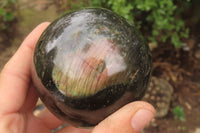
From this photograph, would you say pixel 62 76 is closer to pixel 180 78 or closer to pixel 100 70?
pixel 100 70

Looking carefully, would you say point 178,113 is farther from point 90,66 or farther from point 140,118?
point 90,66

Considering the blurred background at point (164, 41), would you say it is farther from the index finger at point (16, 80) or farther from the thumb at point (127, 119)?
the thumb at point (127, 119)

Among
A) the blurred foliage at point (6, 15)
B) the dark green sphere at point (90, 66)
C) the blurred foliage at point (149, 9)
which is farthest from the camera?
the blurred foliage at point (6, 15)

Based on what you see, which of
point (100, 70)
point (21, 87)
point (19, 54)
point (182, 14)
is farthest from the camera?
point (182, 14)

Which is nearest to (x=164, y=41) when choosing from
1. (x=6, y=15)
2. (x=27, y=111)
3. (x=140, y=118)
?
(x=140, y=118)

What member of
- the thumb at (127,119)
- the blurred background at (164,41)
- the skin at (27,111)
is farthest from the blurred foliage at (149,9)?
the thumb at (127,119)

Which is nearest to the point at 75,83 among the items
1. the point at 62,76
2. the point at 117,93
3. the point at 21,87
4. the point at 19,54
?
the point at 62,76

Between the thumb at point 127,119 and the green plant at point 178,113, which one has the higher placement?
the thumb at point 127,119
